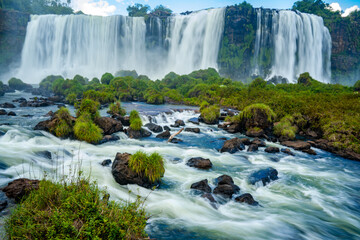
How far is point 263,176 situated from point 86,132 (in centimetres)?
952

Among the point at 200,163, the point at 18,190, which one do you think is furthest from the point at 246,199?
the point at 18,190

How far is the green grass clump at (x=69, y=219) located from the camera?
3.26m

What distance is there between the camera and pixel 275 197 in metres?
8.15

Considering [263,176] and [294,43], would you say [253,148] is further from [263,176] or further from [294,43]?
[294,43]

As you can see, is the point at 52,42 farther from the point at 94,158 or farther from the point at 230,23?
the point at 94,158

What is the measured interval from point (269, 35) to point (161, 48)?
31.1 metres

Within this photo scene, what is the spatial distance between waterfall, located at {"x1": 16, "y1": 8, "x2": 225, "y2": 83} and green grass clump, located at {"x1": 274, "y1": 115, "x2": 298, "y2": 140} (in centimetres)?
4891

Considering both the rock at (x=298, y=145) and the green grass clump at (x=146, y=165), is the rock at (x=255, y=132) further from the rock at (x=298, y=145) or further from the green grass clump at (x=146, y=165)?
the green grass clump at (x=146, y=165)

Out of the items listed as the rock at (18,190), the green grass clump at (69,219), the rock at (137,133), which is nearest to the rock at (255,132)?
the rock at (137,133)

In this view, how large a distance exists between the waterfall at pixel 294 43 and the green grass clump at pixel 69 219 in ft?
205

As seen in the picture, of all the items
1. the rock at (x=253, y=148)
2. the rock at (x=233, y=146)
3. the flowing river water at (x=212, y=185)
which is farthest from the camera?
the rock at (x=253, y=148)

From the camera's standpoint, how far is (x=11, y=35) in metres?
57.6

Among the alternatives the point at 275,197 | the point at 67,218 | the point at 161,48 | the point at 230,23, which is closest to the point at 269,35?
the point at 230,23

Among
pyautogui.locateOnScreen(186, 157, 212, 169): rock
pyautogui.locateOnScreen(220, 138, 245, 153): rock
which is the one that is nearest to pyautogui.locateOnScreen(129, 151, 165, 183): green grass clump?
pyautogui.locateOnScreen(186, 157, 212, 169): rock
